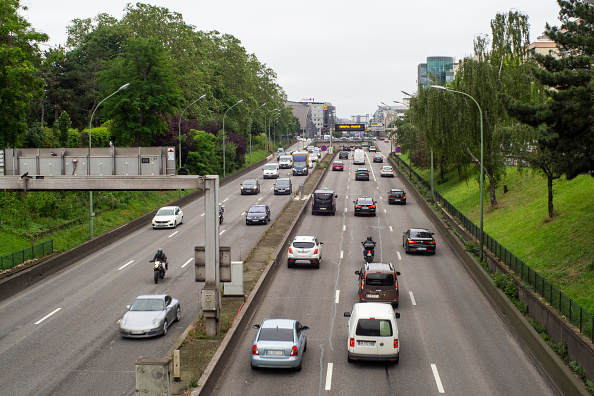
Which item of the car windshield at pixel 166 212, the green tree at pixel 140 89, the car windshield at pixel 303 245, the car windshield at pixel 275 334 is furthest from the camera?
the green tree at pixel 140 89

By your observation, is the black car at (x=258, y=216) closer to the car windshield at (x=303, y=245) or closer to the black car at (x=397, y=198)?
the car windshield at (x=303, y=245)

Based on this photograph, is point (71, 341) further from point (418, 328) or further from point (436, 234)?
point (436, 234)

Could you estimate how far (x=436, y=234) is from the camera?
40062 mm

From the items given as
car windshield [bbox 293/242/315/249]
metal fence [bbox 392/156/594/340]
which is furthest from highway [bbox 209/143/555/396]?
metal fence [bbox 392/156/594/340]

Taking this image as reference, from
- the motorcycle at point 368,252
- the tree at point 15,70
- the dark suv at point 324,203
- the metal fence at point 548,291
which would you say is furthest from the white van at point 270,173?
the motorcycle at point 368,252

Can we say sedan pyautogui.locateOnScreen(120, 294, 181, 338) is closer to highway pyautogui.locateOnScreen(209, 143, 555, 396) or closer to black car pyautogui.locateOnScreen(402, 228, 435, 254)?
highway pyautogui.locateOnScreen(209, 143, 555, 396)

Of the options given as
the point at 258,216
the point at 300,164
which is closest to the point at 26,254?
the point at 258,216

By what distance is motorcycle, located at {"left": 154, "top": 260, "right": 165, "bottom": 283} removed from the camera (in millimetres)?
27375

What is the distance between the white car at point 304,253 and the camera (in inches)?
1203

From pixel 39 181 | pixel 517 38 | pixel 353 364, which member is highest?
pixel 517 38

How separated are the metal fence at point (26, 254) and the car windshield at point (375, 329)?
60.8 ft

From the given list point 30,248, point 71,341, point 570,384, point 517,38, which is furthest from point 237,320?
point 517,38

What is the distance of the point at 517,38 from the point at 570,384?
30954mm

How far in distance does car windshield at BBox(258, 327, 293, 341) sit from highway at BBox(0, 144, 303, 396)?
3579 mm
